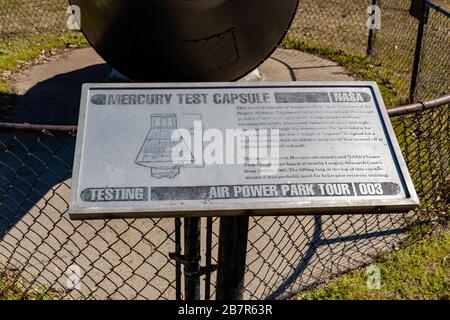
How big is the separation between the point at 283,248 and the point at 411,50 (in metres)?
5.58

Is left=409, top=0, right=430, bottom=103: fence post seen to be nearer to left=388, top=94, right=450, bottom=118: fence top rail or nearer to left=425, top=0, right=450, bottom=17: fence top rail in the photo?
left=425, top=0, right=450, bottom=17: fence top rail

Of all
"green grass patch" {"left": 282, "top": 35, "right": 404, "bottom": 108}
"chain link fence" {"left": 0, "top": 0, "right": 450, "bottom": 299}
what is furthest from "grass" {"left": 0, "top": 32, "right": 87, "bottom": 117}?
"green grass patch" {"left": 282, "top": 35, "right": 404, "bottom": 108}

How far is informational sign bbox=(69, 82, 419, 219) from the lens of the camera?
2.11 metres

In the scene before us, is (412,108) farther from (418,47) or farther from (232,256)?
(418,47)

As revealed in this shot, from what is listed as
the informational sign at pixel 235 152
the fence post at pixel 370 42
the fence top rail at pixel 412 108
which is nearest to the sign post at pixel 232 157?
the informational sign at pixel 235 152

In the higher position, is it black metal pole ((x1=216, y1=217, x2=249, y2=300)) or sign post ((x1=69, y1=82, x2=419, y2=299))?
sign post ((x1=69, y1=82, x2=419, y2=299))

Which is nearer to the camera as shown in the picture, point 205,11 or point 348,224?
point 205,11

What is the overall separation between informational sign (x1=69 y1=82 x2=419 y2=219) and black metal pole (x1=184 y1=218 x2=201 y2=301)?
0.33m

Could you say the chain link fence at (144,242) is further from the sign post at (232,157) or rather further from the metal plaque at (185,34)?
the metal plaque at (185,34)

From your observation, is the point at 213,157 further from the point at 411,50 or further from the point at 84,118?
the point at 411,50

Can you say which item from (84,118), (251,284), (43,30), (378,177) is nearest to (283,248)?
(251,284)

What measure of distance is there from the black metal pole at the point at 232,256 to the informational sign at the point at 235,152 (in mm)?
232

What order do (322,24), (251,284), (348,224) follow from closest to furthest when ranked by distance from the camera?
(251,284) → (348,224) → (322,24)

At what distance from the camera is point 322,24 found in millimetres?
9523
